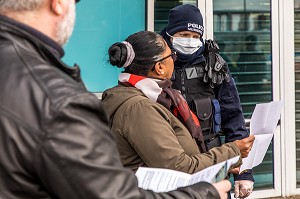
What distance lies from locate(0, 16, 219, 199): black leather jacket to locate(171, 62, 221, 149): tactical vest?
5.34 ft

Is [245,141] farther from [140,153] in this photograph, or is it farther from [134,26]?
[134,26]

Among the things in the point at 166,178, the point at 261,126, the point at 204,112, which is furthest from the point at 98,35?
the point at 166,178

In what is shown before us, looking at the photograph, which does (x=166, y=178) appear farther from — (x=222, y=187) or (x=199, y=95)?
(x=199, y=95)

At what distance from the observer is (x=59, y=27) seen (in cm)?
150

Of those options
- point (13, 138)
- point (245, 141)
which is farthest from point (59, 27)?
point (245, 141)

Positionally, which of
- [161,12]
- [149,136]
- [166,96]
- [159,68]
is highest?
[161,12]

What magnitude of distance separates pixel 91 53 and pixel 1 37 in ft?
10.9

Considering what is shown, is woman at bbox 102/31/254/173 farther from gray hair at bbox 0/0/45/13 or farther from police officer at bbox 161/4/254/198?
gray hair at bbox 0/0/45/13

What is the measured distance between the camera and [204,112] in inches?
119

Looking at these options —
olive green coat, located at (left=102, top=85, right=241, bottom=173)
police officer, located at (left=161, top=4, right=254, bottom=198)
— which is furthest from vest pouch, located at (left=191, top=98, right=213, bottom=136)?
olive green coat, located at (left=102, top=85, right=241, bottom=173)

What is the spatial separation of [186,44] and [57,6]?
69.6 inches

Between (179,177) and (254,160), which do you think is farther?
(254,160)

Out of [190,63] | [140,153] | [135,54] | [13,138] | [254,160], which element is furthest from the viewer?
[190,63]

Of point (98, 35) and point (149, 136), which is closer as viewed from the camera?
point (149, 136)
